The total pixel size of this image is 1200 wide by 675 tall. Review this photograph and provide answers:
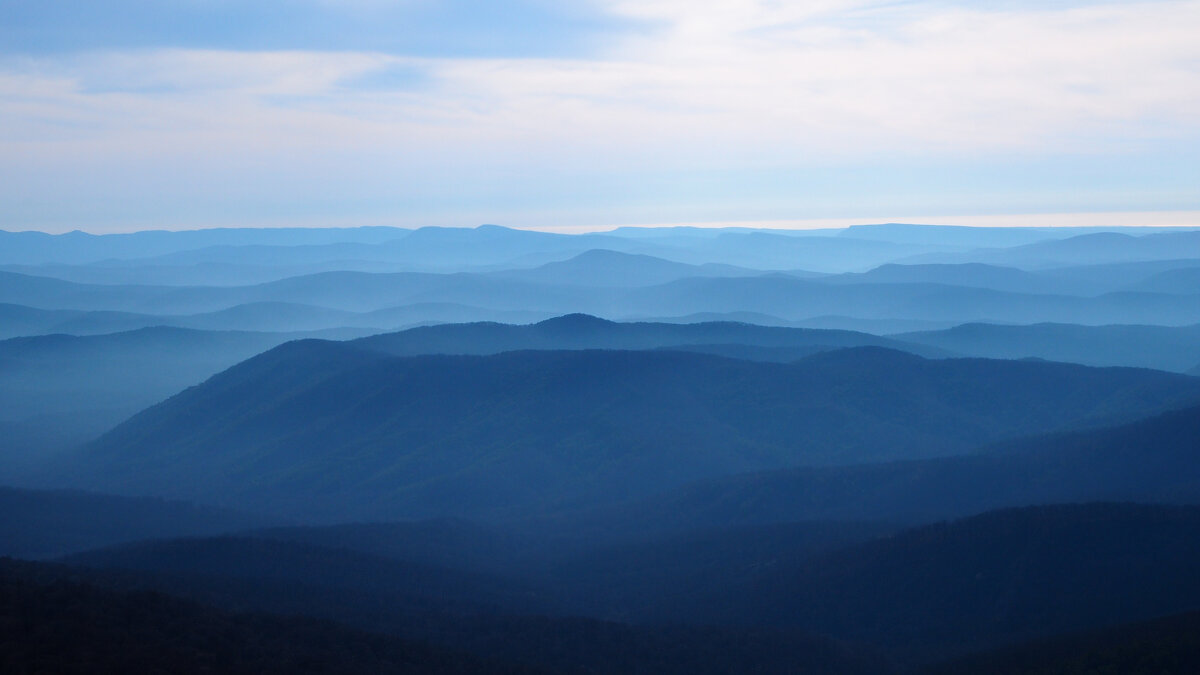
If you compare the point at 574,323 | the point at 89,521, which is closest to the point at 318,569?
the point at 89,521

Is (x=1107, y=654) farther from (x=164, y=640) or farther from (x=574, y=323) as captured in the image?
(x=574, y=323)

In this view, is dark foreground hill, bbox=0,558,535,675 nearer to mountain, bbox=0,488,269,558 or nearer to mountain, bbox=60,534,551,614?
mountain, bbox=60,534,551,614

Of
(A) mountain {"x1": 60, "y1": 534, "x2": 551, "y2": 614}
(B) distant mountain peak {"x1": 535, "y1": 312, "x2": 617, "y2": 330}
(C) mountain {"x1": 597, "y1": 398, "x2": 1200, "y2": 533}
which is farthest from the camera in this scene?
(B) distant mountain peak {"x1": 535, "y1": 312, "x2": 617, "y2": 330}

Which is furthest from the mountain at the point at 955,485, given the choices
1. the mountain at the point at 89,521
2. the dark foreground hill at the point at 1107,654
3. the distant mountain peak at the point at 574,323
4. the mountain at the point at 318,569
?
the distant mountain peak at the point at 574,323

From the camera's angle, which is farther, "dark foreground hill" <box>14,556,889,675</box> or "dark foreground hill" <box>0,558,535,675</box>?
"dark foreground hill" <box>14,556,889,675</box>

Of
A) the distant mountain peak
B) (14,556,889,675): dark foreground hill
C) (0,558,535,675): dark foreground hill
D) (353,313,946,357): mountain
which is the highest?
the distant mountain peak

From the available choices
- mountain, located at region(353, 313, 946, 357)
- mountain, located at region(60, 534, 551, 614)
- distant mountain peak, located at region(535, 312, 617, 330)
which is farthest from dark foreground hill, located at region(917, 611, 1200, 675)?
distant mountain peak, located at region(535, 312, 617, 330)

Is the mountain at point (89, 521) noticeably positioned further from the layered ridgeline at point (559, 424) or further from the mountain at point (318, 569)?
the mountain at point (318, 569)

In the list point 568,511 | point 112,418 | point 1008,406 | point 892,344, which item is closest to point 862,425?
point 1008,406
